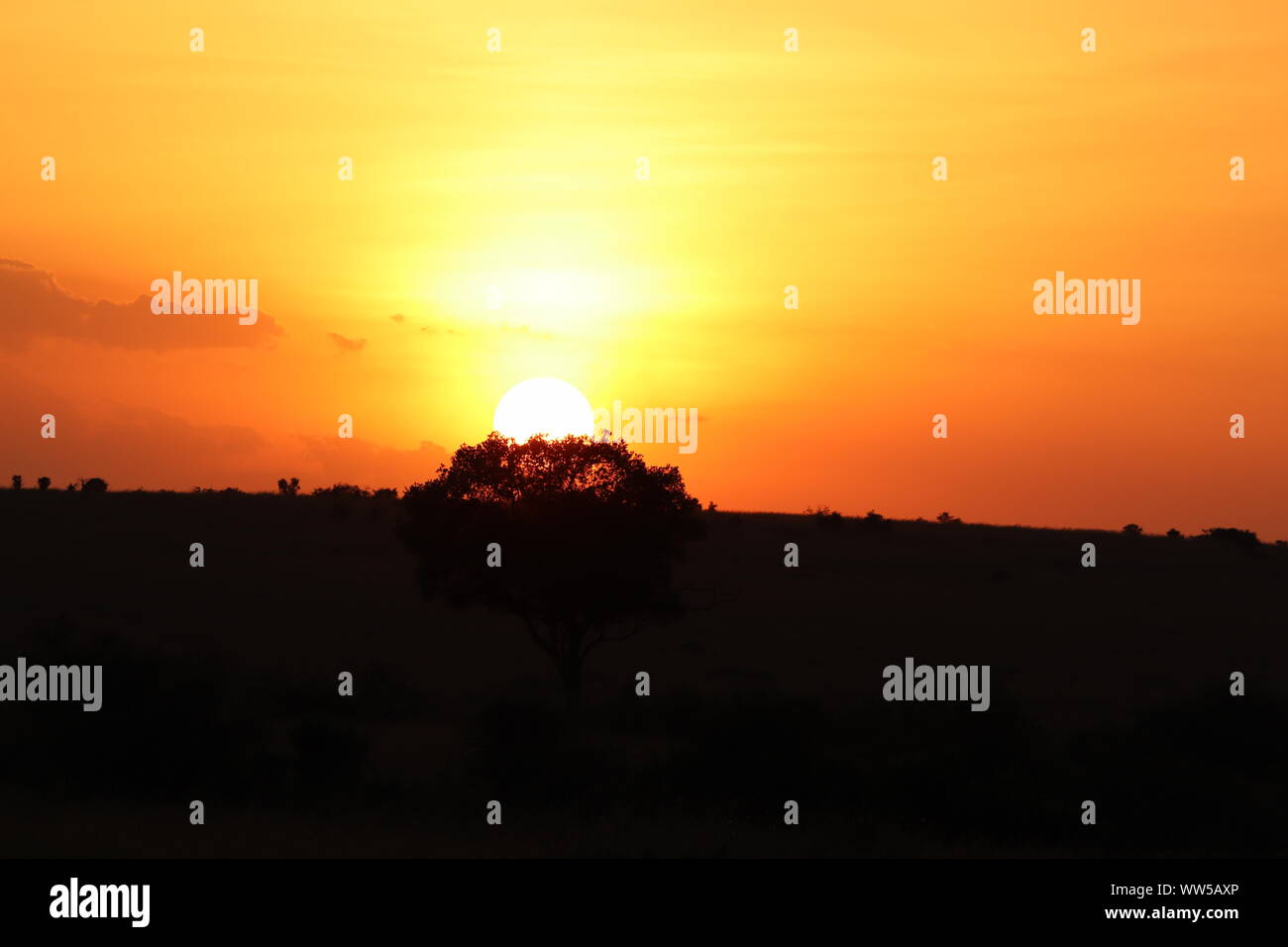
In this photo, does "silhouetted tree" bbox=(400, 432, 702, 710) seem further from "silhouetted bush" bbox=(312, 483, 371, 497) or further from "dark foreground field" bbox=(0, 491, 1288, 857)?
"silhouetted bush" bbox=(312, 483, 371, 497)

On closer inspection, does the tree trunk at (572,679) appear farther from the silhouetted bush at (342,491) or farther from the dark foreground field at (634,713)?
the silhouetted bush at (342,491)

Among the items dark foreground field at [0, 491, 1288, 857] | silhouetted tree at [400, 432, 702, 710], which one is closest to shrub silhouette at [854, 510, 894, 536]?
dark foreground field at [0, 491, 1288, 857]

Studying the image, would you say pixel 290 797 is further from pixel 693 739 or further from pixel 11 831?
pixel 693 739

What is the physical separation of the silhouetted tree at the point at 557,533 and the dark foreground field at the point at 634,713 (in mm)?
1190

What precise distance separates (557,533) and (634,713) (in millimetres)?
5768

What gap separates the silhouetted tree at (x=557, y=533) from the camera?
4194 cm

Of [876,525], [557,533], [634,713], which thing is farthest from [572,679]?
[876,525]

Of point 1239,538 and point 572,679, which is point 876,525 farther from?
point 572,679

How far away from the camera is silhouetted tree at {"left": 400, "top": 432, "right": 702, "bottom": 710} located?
138 feet

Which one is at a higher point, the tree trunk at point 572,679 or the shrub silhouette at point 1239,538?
the shrub silhouette at point 1239,538

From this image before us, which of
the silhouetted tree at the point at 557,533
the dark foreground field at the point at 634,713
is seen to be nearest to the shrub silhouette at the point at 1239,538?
the dark foreground field at the point at 634,713

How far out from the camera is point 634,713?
133 ft
